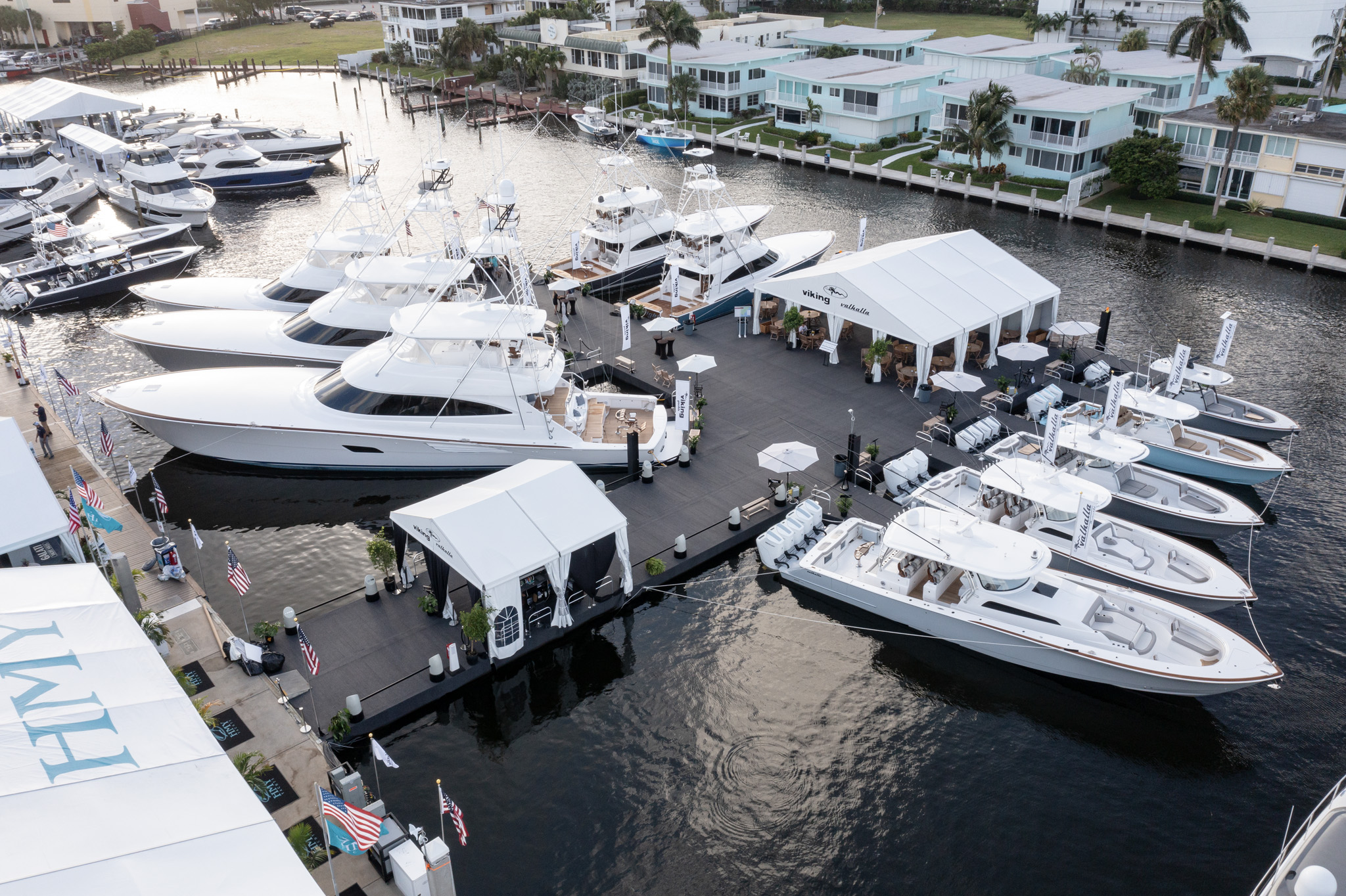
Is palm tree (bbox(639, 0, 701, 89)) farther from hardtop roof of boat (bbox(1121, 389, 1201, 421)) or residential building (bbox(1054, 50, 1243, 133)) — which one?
hardtop roof of boat (bbox(1121, 389, 1201, 421))

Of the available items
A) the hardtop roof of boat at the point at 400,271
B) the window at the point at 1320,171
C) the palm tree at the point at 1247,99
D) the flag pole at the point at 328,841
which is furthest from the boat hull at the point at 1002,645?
the window at the point at 1320,171

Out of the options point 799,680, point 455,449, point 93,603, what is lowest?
point 799,680

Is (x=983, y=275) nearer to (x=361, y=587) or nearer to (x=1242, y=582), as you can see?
(x=1242, y=582)

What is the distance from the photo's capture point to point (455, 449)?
32312 millimetres

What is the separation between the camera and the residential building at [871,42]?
92750mm

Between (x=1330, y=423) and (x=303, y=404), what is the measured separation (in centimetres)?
3742

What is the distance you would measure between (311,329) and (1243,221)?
52524mm

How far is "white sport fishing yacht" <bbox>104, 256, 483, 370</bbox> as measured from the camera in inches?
1481

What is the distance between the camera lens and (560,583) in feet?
80.6

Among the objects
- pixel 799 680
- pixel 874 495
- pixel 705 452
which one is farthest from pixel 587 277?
pixel 799 680

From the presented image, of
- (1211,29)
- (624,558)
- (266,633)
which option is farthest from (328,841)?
(1211,29)

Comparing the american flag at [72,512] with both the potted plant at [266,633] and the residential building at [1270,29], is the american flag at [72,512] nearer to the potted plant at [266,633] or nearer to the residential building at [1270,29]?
the potted plant at [266,633]

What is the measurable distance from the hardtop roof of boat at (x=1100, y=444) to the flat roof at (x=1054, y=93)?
38.0m

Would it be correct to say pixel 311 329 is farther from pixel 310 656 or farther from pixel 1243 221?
pixel 1243 221
